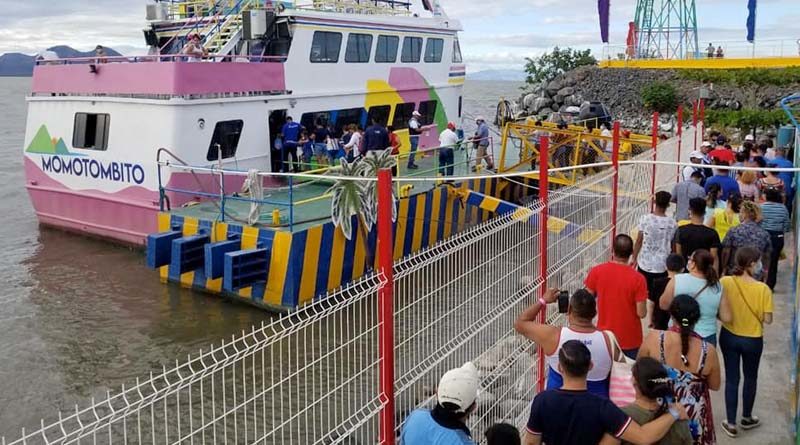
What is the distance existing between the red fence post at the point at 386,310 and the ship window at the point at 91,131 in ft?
34.3

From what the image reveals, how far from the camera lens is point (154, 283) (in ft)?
39.5

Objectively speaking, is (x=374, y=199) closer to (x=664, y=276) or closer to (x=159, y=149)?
(x=159, y=149)

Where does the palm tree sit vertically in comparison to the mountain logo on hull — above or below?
below

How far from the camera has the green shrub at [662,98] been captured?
36.1 metres

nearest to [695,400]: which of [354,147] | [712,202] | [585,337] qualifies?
[585,337]

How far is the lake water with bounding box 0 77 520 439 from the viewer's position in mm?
8516

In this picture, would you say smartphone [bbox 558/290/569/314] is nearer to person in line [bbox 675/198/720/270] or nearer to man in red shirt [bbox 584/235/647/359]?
man in red shirt [bbox 584/235/647/359]

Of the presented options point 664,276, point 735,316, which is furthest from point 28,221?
point 735,316

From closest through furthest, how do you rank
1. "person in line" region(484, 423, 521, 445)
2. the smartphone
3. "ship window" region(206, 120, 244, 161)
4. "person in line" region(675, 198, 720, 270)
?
"person in line" region(484, 423, 521, 445) < the smartphone < "person in line" region(675, 198, 720, 270) < "ship window" region(206, 120, 244, 161)

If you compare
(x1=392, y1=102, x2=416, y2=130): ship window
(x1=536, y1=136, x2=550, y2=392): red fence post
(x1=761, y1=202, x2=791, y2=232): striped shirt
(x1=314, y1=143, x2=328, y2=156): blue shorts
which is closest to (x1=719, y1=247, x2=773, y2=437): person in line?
(x1=536, y1=136, x2=550, y2=392): red fence post

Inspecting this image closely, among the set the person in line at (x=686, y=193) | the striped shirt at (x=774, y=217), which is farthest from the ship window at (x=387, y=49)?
the striped shirt at (x=774, y=217)

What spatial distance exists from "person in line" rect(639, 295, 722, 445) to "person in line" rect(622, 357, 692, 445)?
645mm

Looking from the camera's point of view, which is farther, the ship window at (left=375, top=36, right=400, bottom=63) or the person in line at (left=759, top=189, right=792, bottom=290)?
the ship window at (left=375, top=36, right=400, bottom=63)

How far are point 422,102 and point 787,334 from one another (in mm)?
12413
